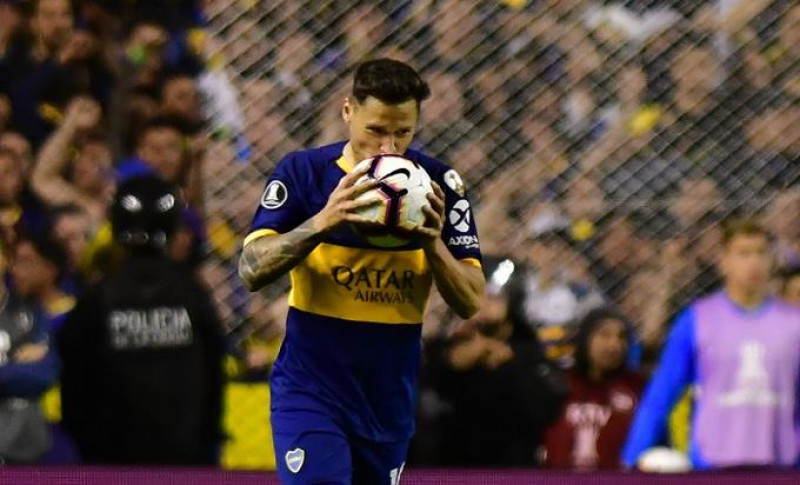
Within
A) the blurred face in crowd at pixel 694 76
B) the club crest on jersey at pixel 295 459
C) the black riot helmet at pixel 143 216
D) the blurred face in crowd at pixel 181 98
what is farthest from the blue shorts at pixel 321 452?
the blurred face in crowd at pixel 181 98

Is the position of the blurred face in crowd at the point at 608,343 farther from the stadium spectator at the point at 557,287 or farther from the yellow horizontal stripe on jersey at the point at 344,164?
the yellow horizontal stripe on jersey at the point at 344,164

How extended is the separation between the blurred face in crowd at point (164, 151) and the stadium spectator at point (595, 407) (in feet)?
6.03

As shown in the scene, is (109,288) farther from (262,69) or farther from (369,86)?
(369,86)

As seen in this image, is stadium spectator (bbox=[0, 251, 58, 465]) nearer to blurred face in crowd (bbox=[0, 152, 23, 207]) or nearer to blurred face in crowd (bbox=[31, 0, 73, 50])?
blurred face in crowd (bbox=[0, 152, 23, 207])

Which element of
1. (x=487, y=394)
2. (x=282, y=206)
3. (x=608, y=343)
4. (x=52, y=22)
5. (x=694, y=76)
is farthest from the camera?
(x=52, y=22)

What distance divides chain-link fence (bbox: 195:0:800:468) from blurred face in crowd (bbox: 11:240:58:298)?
2.23 ft

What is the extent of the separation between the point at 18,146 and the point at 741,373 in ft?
10.3

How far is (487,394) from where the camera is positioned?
708 centimetres

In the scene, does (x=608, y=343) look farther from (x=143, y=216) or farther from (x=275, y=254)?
(x=275, y=254)

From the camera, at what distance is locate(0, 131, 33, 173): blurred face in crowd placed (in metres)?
7.93

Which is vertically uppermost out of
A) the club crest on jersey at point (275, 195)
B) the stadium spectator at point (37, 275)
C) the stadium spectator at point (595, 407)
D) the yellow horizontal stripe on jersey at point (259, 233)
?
the club crest on jersey at point (275, 195)

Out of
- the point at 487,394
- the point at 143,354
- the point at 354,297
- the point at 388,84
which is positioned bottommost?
the point at 487,394

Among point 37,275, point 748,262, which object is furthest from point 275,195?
point 37,275

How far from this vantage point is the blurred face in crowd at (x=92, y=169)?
8109mm
